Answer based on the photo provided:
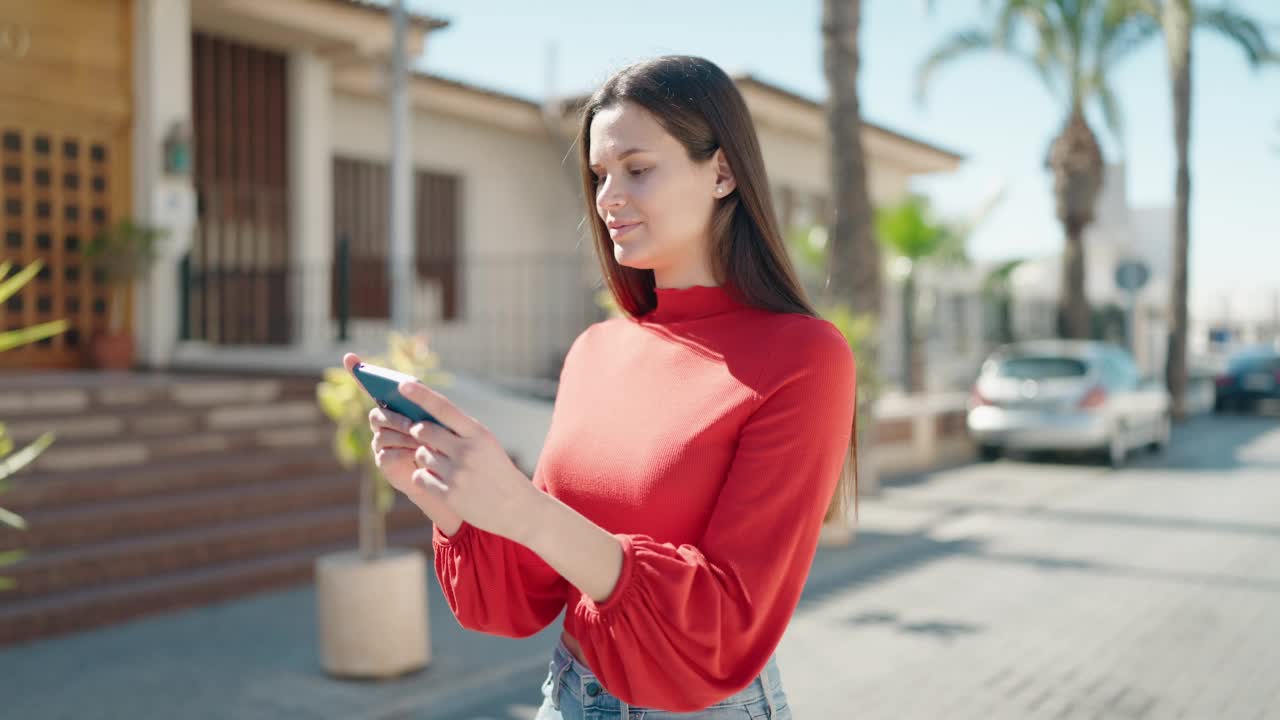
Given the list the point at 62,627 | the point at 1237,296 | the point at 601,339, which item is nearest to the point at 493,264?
the point at 62,627

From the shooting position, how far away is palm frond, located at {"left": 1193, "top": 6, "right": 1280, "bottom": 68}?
2016 centimetres

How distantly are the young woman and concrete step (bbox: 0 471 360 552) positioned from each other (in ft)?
18.0

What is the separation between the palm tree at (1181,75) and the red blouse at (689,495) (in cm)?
1983

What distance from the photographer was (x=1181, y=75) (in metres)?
20.6

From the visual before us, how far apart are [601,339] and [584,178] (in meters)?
0.27

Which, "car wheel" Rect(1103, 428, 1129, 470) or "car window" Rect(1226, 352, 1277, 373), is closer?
"car wheel" Rect(1103, 428, 1129, 470)

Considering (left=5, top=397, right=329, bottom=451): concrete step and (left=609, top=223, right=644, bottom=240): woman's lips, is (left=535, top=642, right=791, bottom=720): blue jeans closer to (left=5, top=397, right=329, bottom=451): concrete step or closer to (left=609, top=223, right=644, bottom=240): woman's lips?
(left=609, top=223, right=644, bottom=240): woman's lips

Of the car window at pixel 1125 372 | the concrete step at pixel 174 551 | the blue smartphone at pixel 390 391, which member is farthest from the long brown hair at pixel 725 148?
the car window at pixel 1125 372

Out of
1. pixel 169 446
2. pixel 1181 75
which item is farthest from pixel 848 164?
pixel 1181 75

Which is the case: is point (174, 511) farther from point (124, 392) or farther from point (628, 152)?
point (628, 152)

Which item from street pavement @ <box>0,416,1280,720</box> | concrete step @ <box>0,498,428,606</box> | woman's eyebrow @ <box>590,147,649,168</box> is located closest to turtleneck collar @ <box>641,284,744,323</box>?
woman's eyebrow @ <box>590,147,649,168</box>

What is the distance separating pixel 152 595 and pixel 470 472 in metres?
5.67

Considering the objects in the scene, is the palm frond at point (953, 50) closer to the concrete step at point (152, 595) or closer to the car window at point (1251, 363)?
the car window at point (1251, 363)

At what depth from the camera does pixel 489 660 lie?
552cm
